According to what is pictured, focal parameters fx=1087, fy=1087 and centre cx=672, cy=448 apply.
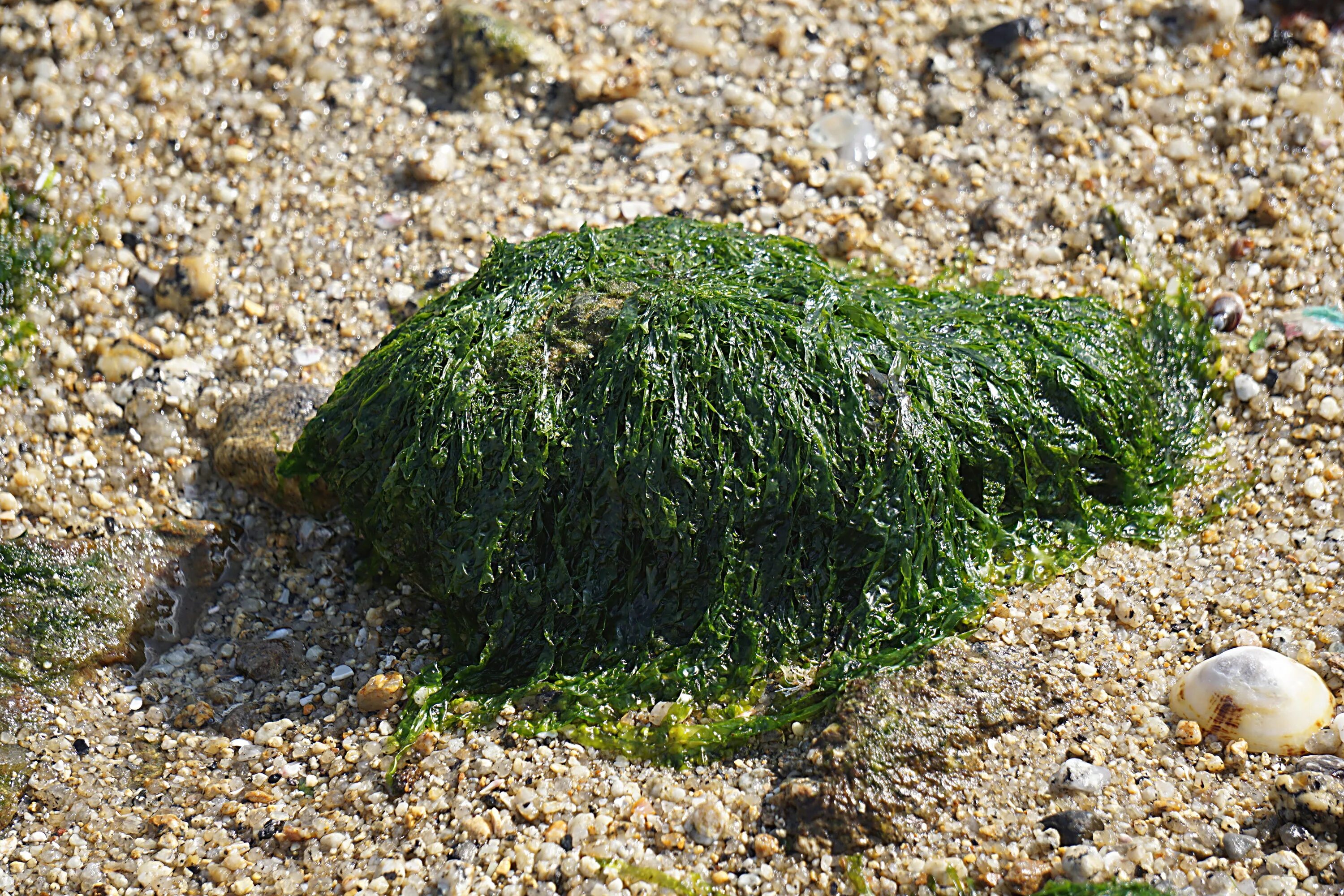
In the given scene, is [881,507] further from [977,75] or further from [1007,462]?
[977,75]

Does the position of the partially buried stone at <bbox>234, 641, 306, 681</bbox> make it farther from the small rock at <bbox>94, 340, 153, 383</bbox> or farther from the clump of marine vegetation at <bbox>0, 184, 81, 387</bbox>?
the clump of marine vegetation at <bbox>0, 184, 81, 387</bbox>

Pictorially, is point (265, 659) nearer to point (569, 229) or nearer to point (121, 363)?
point (121, 363)

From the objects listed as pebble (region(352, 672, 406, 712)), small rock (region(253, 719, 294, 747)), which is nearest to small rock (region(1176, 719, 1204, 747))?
pebble (region(352, 672, 406, 712))

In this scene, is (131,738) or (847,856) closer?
(847,856)

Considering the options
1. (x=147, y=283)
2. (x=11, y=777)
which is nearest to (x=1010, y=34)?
(x=147, y=283)

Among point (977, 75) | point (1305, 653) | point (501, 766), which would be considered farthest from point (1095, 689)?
point (977, 75)
